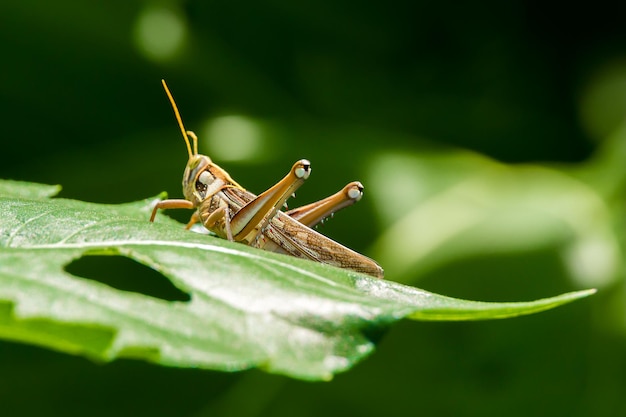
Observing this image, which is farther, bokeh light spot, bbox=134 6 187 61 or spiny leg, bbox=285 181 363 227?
bokeh light spot, bbox=134 6 187 61

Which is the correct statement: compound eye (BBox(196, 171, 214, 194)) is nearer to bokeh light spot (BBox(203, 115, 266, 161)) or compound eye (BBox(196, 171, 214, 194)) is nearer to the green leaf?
Result: the green leaf

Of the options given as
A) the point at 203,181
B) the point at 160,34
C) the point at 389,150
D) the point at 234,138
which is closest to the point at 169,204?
the point at 203,181

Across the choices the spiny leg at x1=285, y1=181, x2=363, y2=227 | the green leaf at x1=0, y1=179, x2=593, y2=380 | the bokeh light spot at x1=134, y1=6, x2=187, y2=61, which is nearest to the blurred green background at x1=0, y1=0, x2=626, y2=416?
the bokeh light spot at x1=134, y1=6, x2=187, y2=61

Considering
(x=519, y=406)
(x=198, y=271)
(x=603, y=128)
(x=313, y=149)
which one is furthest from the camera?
(x=603, y=128)

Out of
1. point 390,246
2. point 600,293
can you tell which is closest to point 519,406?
point 600,293

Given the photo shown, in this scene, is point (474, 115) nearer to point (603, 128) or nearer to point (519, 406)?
point (603, 128)

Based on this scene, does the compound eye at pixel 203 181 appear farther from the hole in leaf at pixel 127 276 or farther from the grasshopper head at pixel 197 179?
the hole in leaf at pixel 127 276

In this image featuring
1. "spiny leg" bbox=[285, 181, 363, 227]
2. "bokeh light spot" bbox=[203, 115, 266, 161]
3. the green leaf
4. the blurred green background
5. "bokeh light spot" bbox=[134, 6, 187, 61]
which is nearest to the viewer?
the green leaf
